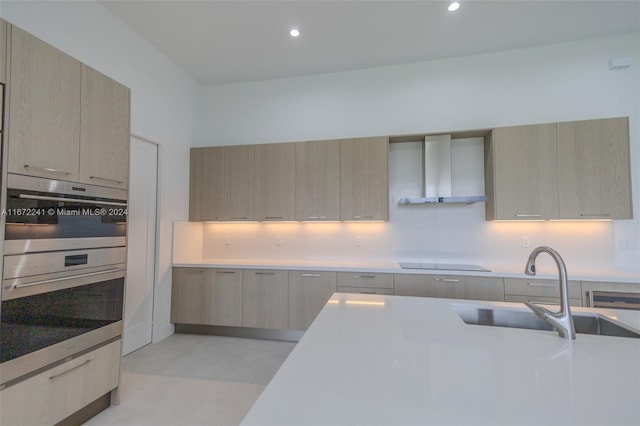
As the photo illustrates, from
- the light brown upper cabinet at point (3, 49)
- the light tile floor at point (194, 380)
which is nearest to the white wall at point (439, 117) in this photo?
the light tile floor at point (194, 380)

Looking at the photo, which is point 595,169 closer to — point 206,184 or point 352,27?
point 352,27

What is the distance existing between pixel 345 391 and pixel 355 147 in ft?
9.51

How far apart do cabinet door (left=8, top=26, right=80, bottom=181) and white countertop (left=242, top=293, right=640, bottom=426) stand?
5.59 ft

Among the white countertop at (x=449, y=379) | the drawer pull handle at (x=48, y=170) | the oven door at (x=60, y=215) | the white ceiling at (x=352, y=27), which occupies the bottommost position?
the white countertop at (x=449, y=379)

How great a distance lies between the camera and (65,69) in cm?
169

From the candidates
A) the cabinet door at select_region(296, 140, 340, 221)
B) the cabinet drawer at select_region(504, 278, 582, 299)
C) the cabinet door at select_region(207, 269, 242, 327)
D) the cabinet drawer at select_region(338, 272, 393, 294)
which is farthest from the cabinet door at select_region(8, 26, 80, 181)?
the cabinet drawer at select_region(504, 278, 582, 299)

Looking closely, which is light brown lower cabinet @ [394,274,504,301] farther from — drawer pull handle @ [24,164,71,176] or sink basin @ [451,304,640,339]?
drawer pull handle @ [24,164,71,176]

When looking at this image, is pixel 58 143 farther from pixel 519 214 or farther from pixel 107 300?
pixel 519 214

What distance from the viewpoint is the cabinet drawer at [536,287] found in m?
2.54

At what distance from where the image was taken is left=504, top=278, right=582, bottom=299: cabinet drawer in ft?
8.34

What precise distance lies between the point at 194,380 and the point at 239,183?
2.10m

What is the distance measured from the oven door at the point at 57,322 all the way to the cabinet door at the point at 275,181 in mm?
1704

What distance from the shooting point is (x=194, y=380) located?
2.41m

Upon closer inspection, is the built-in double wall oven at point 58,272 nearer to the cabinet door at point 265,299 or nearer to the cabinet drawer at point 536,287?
the cabinet door at point 265,299
